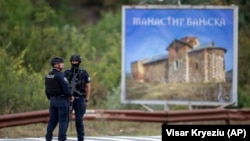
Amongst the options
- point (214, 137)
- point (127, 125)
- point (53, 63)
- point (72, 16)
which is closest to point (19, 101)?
point (127, 125)

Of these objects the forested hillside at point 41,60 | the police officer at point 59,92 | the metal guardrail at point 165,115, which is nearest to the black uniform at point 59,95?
the police officer at point 59,92

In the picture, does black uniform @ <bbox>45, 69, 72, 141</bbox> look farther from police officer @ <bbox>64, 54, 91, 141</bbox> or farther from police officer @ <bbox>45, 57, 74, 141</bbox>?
police officer @ <bbox>64, 54, 91, 141</bbox>

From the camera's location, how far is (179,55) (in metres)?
26.8

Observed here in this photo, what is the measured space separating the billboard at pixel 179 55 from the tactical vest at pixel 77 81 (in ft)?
25.8

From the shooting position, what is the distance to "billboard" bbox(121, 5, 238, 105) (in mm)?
26547

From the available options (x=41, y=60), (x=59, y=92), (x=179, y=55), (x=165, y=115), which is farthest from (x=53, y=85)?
(x=41, y=60)

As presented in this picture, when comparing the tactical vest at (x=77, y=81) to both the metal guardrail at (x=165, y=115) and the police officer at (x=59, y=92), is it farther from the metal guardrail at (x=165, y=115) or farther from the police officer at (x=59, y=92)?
the metal guardrail at (x=165, y=115)

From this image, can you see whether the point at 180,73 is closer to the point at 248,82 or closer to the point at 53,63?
the point at 248,82

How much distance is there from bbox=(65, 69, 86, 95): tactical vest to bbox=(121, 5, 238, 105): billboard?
785 cm

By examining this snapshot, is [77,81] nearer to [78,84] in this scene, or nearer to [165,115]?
[78,84]

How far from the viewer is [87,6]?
86.3m

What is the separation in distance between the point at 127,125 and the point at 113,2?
54707 millimetres

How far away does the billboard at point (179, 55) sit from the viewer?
2655 cm

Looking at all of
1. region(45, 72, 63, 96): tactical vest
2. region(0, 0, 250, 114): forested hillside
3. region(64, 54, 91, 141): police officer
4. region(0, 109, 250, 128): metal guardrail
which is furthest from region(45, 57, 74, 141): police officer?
region(0, 0, 250, 114): forested hillside
